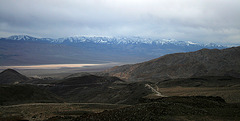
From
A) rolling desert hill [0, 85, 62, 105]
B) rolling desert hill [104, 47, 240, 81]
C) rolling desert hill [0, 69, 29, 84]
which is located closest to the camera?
rolling desert hill [0, 85, 62, 105]

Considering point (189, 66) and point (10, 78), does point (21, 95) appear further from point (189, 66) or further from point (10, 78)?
point (189, 66)

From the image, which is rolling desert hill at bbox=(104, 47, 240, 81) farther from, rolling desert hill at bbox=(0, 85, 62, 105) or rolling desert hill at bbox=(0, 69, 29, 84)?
rolling desert hill at bbox=(0, 85, 62, 105)

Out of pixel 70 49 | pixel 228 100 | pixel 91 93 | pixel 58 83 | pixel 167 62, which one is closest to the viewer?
pixel 228 100

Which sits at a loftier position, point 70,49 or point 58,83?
point 70,49

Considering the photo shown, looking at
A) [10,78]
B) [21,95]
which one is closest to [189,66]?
[10,78]

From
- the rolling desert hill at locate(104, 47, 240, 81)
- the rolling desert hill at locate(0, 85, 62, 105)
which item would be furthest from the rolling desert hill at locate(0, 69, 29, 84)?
the rolling desert hill at locate(0, 85, 62, 105)

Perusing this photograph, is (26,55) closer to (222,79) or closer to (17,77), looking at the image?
(17,77)

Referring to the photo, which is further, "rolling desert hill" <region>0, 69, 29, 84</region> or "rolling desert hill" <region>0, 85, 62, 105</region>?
"rolling desert hill" <region>0, 69, 29, 84</region>

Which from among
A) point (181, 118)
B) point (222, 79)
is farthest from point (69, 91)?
point (181, 118)
